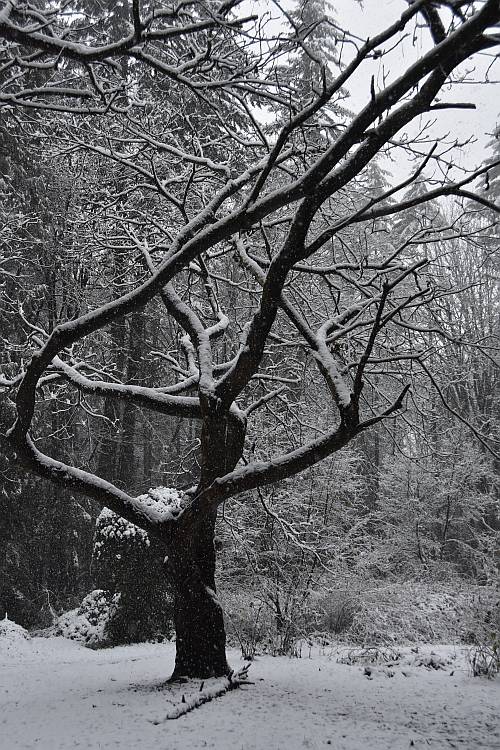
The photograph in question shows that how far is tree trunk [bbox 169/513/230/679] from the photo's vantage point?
5.32 meters

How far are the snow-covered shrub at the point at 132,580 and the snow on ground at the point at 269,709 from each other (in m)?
2.11

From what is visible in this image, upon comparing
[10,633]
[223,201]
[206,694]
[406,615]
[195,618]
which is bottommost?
[10,633]

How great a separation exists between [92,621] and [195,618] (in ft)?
20.0

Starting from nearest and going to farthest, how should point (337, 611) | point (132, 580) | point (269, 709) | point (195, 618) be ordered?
point (269, 709) < point (195, 618) < point (132, 580) < point (337, 611)

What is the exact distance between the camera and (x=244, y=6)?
13.8ft

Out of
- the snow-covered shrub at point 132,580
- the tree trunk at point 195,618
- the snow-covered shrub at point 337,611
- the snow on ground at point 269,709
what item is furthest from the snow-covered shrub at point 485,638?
the snow-covered shrub at point 132,580

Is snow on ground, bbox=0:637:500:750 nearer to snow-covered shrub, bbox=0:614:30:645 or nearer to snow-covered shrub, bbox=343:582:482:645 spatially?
snow-covered shrub, bbox=343:582:482:645

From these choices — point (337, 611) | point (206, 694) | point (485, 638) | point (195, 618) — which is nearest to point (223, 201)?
point (195, 618)

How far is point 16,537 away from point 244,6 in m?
10.3

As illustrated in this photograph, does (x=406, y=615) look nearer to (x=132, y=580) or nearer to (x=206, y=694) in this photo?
(x=132, y=580)

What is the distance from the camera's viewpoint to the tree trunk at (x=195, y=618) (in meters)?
5.32

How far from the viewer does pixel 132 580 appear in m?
9.12

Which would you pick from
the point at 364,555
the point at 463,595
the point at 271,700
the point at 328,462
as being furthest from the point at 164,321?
the point at 271,700

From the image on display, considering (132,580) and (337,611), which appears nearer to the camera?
(132,580)
